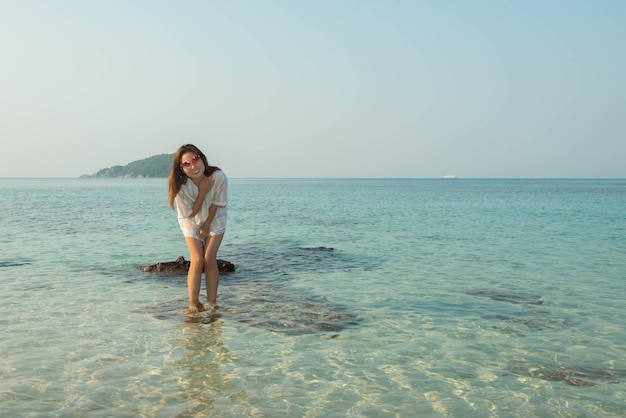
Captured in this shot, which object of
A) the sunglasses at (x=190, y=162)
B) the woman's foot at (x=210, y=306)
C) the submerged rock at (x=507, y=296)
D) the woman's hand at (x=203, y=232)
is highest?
the sunglasses at (x=190, y=162)

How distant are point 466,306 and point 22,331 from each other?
6722 millimetres

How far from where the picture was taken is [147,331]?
24.7 feet

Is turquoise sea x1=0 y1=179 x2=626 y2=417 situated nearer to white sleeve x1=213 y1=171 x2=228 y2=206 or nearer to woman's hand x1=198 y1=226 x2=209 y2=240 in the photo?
woman's hand x1=198 y1=226 x2=209 y2=240

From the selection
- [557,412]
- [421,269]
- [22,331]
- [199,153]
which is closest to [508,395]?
[557,412]

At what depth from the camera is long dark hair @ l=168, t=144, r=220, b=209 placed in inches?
316

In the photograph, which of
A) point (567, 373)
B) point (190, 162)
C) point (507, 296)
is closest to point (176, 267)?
point (190, 162)

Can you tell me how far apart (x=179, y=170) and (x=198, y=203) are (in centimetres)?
55

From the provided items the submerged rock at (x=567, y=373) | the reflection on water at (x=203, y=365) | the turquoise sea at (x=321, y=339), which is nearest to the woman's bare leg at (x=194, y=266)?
the turquoise sea at (x=321, y=339)

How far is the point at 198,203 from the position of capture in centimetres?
823

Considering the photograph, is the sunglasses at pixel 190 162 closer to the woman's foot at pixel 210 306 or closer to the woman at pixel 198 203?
the woman at pixel 198 203

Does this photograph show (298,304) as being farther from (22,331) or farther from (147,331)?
(22,331)

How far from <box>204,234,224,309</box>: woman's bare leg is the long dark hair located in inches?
33.7

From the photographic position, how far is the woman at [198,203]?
804cm

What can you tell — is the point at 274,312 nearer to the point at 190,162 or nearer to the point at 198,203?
the point at 198,203
